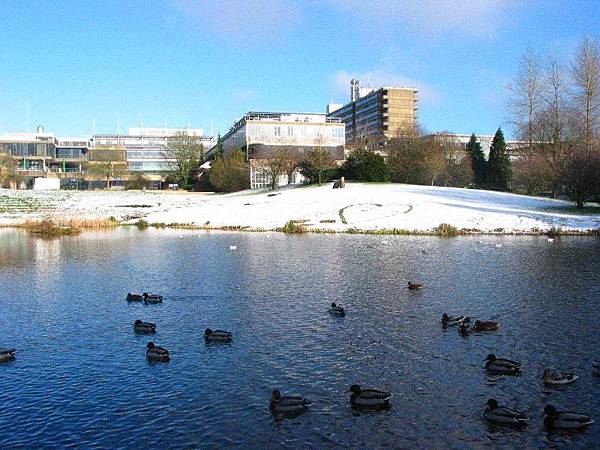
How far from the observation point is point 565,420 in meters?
10.5

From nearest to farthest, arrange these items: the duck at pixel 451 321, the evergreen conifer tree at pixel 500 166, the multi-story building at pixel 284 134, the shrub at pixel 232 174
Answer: the duck at pixel 451 321
the evergreen conifer tree at pixel 500 166
the shrub at pixel 232 174
the multi-story building at pixel 284 134

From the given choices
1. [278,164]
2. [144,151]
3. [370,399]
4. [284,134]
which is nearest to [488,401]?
[370,399]

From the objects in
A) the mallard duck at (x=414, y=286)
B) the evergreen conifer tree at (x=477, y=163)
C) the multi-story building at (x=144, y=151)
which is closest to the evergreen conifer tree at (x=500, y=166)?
the evergreen conifer tree at (x=477, y=163)

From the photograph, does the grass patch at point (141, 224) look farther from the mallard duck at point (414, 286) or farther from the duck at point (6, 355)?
the duck at point (6, 355)

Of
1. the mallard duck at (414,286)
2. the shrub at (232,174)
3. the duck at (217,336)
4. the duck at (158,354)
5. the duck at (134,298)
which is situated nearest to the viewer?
the duck at (158,354)

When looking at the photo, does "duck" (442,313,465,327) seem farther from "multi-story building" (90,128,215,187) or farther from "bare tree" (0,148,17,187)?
"multi-story building" (90,128,215,187)

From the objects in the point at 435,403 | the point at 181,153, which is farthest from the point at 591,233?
the point at 181,153

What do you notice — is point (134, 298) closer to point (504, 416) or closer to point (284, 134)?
point (504, 416)

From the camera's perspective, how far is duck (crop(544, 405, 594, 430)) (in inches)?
411

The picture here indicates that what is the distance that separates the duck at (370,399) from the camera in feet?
37.7

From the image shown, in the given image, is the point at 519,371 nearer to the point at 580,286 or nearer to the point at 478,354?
the point at 478,354

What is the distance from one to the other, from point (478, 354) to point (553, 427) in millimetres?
4534

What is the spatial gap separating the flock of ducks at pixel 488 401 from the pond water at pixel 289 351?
215mm

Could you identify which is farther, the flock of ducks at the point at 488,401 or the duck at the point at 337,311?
the duck at the point at 337,311
